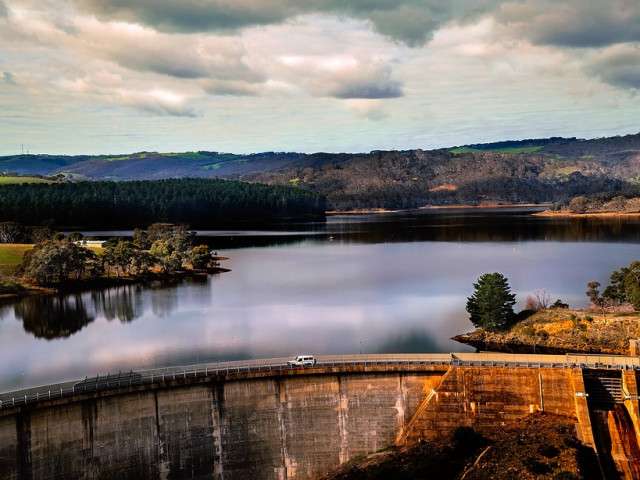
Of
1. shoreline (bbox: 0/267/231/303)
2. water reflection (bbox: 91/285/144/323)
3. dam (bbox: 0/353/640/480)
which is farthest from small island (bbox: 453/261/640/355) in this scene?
shoreline (bbox: 0/267/231/303)

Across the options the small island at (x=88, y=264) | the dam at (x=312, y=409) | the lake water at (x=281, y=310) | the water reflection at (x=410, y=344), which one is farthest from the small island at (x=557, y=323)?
the small island at (x=88, y=264)

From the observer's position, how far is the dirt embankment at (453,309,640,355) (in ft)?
223

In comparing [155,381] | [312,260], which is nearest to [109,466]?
[155,381]

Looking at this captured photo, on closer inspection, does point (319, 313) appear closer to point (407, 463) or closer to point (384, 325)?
point (384, 325)

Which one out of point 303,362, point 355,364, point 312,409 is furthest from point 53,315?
point 355,364

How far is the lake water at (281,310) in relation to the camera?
67688mm

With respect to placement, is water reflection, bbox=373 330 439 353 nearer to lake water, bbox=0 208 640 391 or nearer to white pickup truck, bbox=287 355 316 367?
lake water, bbox=0 208 640 391

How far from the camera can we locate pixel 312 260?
149000 millimetres

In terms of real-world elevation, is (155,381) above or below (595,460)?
above

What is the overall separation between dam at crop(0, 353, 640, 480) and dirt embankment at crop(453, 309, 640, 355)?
858 inches

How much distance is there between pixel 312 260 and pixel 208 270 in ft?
85.3

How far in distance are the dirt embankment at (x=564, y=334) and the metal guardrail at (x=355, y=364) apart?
836 inches

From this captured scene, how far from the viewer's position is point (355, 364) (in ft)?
160

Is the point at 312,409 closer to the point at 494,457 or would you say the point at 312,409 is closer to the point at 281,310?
the point at 494,457
